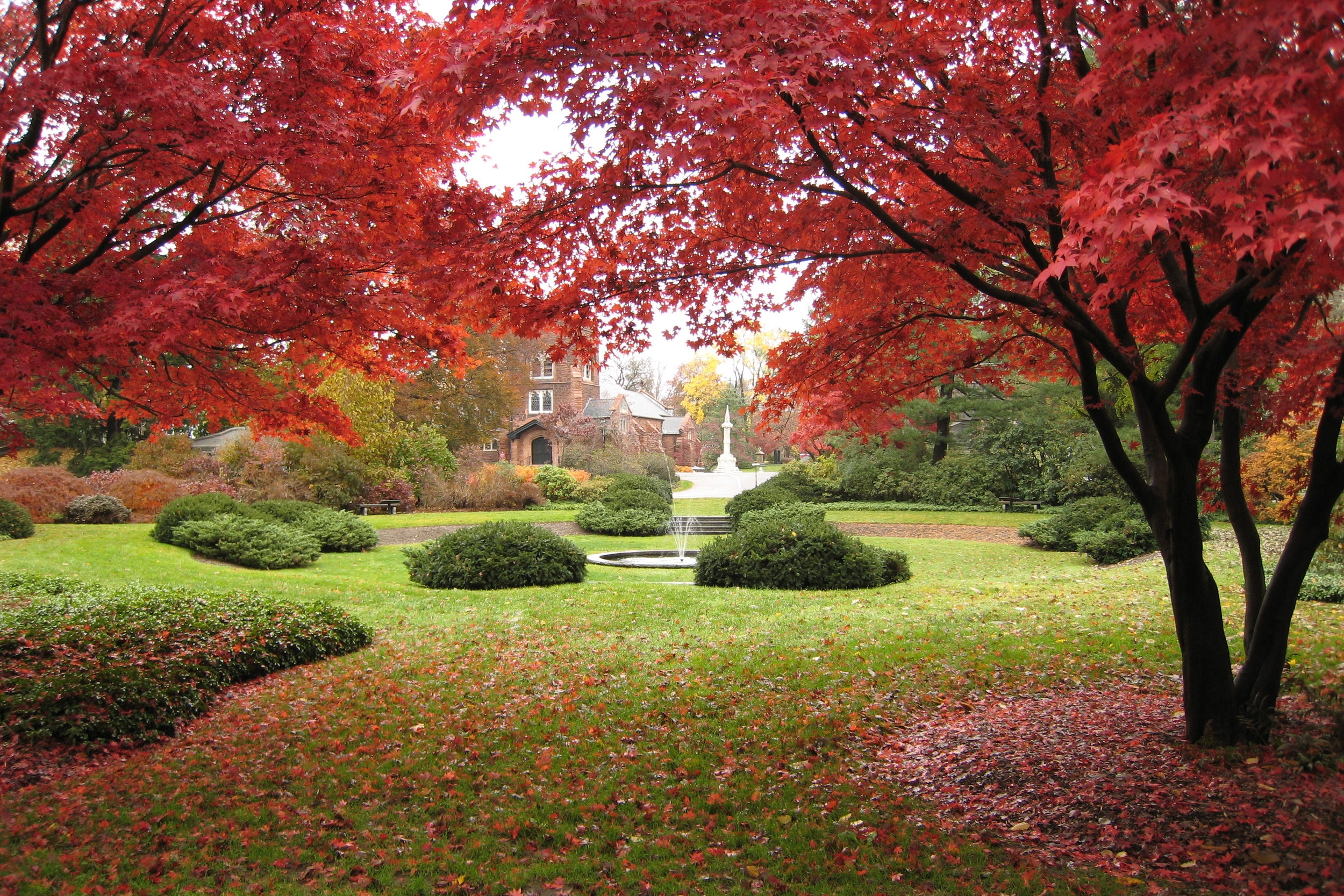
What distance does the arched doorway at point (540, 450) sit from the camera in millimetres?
44969

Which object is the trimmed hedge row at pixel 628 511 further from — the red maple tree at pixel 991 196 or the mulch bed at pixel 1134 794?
the mulch bed at pixel 1134 794

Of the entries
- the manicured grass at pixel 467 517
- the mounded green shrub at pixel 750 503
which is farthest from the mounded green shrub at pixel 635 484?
the mounded green shrub at pixel 750 503

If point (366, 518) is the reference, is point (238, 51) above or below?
above

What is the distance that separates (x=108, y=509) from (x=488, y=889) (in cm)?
1840

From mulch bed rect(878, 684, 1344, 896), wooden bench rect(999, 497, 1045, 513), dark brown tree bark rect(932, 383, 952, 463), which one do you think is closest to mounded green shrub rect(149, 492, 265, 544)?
mulch bed rect(878, 684, 1344, 896)

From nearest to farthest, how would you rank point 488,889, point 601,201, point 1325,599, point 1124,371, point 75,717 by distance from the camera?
1. point 488,889
2. point 1124,371
3. point 601,201
4. point 75,717
5. point 1325,599

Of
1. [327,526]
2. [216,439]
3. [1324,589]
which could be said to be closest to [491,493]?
[327,526]

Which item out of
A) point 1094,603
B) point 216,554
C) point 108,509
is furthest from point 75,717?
point 108,509

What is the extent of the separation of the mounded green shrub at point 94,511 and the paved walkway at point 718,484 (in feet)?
61.2

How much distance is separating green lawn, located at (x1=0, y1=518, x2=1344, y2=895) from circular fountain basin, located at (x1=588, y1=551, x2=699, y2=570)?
540 cm

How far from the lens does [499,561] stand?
1244 centimetres

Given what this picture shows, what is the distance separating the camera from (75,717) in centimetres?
515

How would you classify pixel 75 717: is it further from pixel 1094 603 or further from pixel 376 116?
pixel 1094 603

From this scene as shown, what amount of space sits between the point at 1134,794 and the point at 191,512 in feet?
55.1
